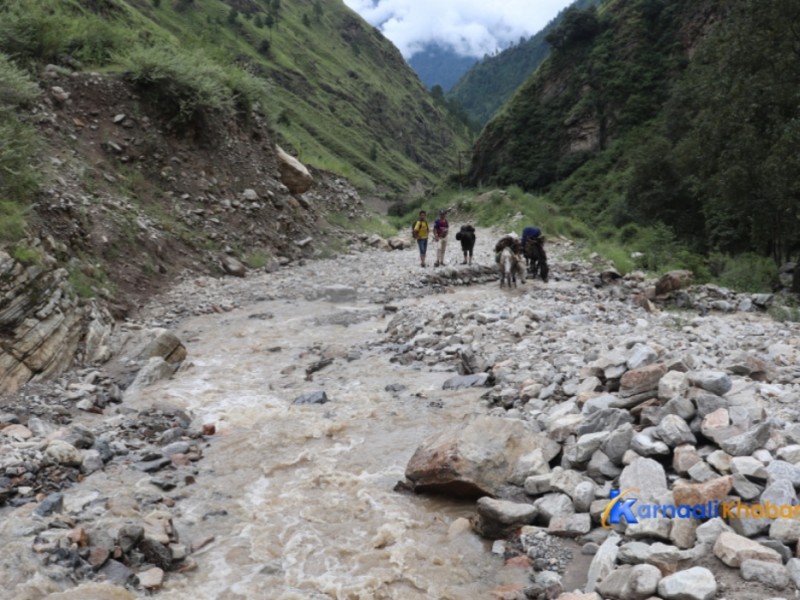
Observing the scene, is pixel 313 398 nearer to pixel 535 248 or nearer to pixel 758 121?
pixel 535 248

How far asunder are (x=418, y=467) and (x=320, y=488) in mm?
1075

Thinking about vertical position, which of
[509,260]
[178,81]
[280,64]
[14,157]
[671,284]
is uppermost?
[280,64]

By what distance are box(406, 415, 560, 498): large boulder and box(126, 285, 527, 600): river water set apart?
0.21m

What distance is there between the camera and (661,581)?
372 cm

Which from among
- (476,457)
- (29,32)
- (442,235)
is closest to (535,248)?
(442,235)

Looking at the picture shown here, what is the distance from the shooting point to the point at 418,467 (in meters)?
5.98

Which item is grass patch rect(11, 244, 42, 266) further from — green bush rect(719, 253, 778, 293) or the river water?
green bush rect(719, 253, 778, 293)

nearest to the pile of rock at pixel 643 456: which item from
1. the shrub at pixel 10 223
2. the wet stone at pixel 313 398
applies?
the wet stone at pixel 313 398

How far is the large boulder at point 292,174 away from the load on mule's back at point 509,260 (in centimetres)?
1273

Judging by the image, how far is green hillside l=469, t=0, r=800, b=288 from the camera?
18.2 m

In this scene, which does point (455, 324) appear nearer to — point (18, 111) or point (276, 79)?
point (18, 111)

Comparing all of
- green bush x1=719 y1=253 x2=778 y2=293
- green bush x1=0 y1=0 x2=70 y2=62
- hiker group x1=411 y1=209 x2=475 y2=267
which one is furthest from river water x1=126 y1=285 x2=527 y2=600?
green bush x1=0 y1=0 x2=70 y2=62

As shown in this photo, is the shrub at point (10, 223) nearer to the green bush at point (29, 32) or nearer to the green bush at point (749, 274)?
the green bush at point (29, 32)

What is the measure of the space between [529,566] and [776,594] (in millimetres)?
1708
